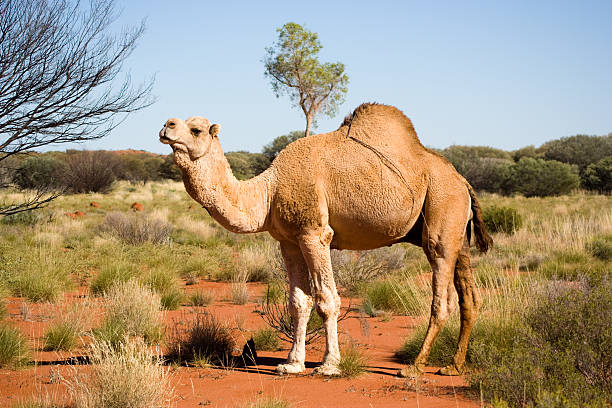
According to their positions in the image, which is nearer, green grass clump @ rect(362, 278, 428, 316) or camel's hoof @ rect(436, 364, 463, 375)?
camel's hoof @ rect(436, 364, 463, 375)

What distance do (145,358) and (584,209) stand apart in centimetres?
2490

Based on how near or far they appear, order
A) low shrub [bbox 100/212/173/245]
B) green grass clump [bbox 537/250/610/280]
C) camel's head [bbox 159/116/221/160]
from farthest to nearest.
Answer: low shrub [bbox 100/212/173/245] < green grass clump [bbox 537/250/610/280] < camel's head [bbox 159/116/221/160]

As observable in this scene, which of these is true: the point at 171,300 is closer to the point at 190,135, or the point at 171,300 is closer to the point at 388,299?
the point at 388,299

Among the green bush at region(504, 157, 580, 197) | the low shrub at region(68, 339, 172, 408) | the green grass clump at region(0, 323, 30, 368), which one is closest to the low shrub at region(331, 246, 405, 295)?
the green grass clump at region(0, 323, 30, 368)

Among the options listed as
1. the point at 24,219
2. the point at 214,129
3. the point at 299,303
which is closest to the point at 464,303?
the point at 299,303

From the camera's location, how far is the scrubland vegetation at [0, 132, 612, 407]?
504 centimetres

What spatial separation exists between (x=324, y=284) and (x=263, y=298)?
5.77m

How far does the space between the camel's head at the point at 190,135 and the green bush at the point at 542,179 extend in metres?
35.9

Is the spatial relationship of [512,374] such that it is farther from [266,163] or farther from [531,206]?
[266,163]

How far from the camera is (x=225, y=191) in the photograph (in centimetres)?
626

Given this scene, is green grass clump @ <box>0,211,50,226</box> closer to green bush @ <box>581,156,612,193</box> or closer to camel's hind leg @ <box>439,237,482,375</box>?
camel's hind leg @ <box>439,237,482,375</box>

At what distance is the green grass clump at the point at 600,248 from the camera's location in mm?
14898

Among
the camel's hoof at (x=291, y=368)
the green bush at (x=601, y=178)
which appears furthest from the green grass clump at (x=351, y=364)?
the green bush at (x=601, y=178)

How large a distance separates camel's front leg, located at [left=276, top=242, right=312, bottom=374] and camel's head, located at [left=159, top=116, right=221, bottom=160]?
5.21 feet
